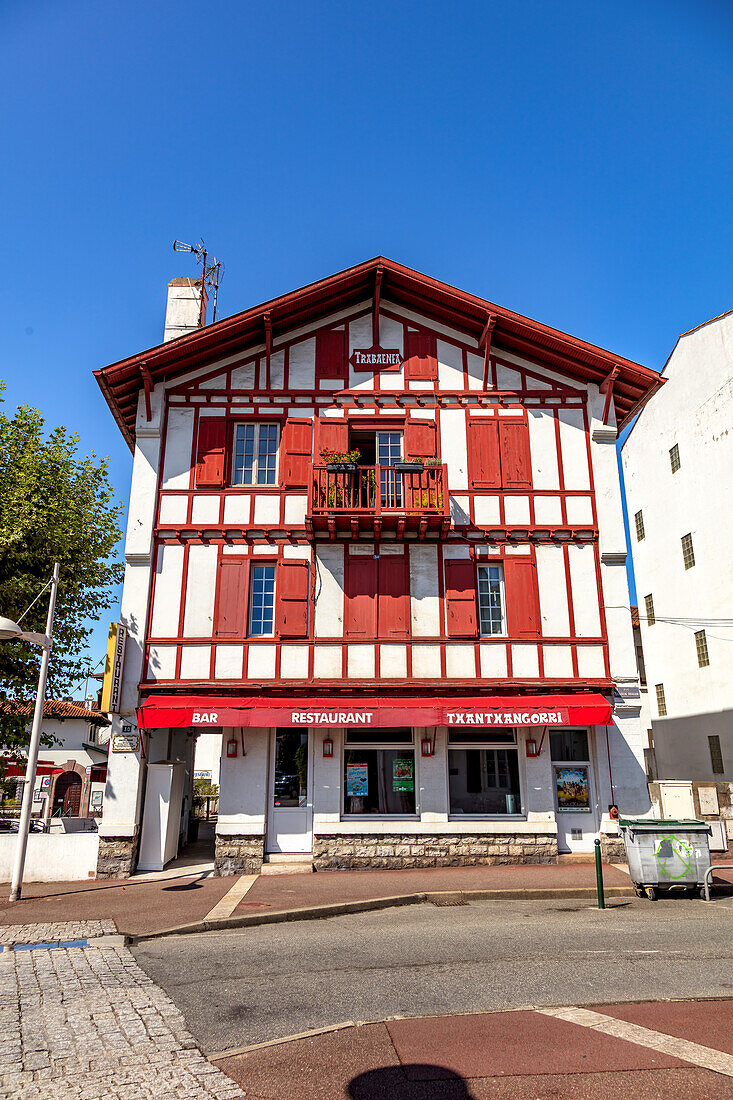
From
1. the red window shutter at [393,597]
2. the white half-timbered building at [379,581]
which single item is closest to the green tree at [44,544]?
the white half-timbered building at [379,581]

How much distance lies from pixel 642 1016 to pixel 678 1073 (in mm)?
1248

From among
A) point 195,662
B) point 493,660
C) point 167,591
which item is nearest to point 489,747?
point 493,660

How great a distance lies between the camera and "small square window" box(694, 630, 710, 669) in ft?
86.8

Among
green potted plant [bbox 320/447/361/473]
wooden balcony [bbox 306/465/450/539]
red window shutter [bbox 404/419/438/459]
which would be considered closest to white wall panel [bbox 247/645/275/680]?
wooden balcony [bbox 306/465/450/539]

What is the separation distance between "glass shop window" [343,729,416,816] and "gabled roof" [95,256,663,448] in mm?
9785

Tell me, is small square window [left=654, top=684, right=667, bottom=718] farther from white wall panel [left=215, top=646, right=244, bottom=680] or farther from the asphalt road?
white wall panel [left=215, top=646, right=244, bottom=680]

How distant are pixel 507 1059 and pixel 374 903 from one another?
7.09m

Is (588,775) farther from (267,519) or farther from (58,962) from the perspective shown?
(58,962)

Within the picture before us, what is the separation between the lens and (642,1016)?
620 cm

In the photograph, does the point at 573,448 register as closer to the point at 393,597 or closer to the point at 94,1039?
the point at 393,597

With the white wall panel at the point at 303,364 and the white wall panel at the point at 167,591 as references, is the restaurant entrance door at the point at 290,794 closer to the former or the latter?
the white wall panel at the point at 167,591

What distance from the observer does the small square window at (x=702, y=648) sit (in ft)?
86.8

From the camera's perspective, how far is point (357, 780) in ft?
53.3

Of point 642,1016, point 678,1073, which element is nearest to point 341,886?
point 642,1016
